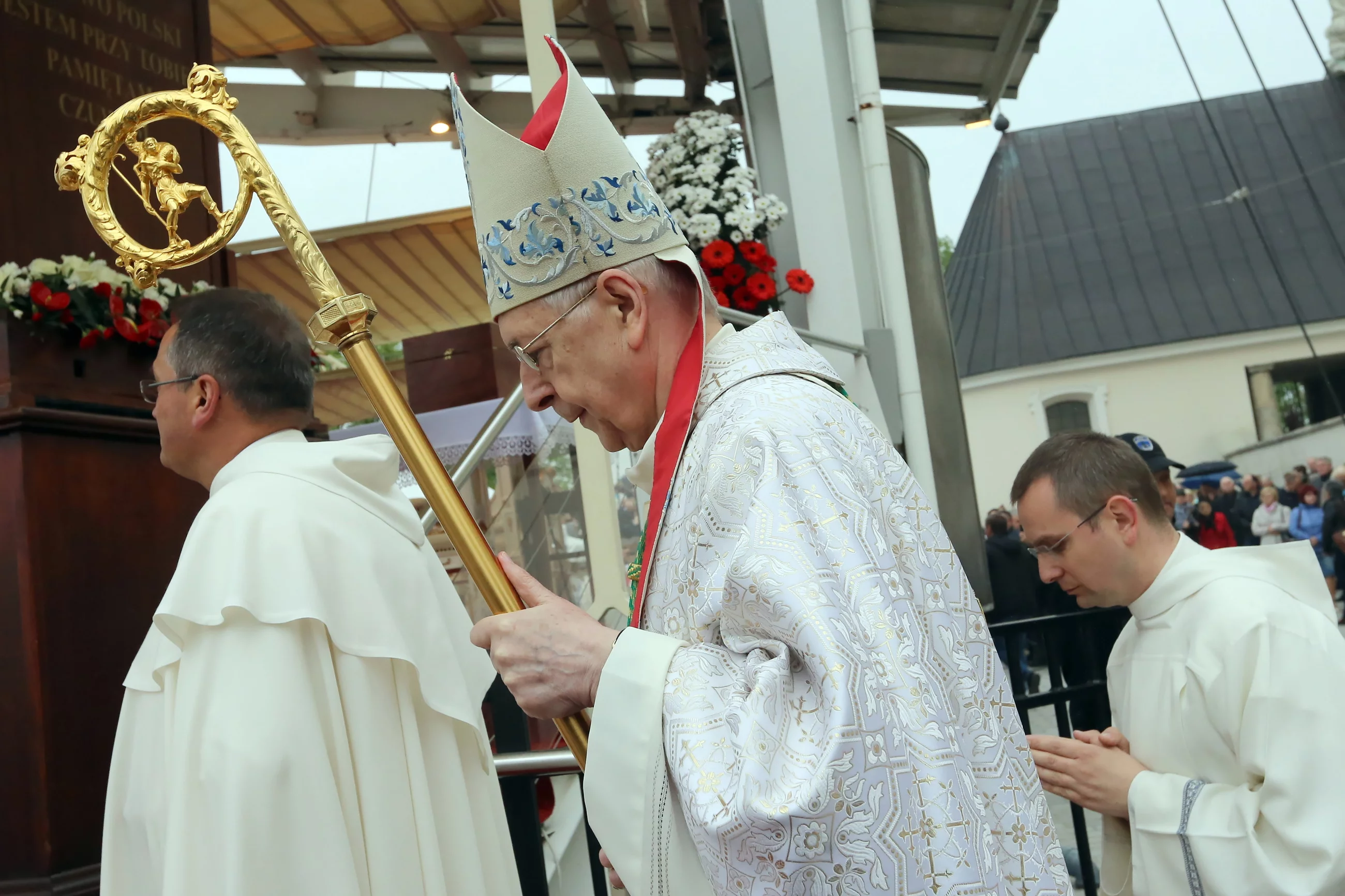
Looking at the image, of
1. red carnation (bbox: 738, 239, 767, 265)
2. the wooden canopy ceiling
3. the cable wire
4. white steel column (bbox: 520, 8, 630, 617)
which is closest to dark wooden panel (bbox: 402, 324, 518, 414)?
white steel column (bbox: 520, 8, 630, 617)

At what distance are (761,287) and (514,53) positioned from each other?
4.21 meters

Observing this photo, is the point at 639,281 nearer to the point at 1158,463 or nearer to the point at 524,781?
the point at 524,781

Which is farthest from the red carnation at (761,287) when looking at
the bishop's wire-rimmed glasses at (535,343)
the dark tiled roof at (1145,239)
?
the dark tiled roof at (1145,239)

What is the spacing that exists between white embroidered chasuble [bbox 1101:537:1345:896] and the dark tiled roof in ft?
50.9

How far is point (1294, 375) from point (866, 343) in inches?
524

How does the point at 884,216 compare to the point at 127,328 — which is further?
the point at 884,216

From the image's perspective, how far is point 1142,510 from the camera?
2.19 m

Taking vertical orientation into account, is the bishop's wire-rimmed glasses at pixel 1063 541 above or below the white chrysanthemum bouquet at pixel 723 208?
below

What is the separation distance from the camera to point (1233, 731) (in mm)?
1861

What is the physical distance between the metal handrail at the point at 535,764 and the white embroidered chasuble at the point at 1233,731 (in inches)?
41.8

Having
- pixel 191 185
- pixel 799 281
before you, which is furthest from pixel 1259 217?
pixel 191 185

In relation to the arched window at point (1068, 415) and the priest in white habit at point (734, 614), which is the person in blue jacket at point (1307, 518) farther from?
the priest in white habit at point (734, 614)

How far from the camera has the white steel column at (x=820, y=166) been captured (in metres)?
5.30

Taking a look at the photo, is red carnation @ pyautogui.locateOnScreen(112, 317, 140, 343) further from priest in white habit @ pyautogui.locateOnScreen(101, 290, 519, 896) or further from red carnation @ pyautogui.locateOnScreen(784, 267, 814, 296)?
red carnation @ pyautogui.locateOnScreen(784, 267, 814, 296)
